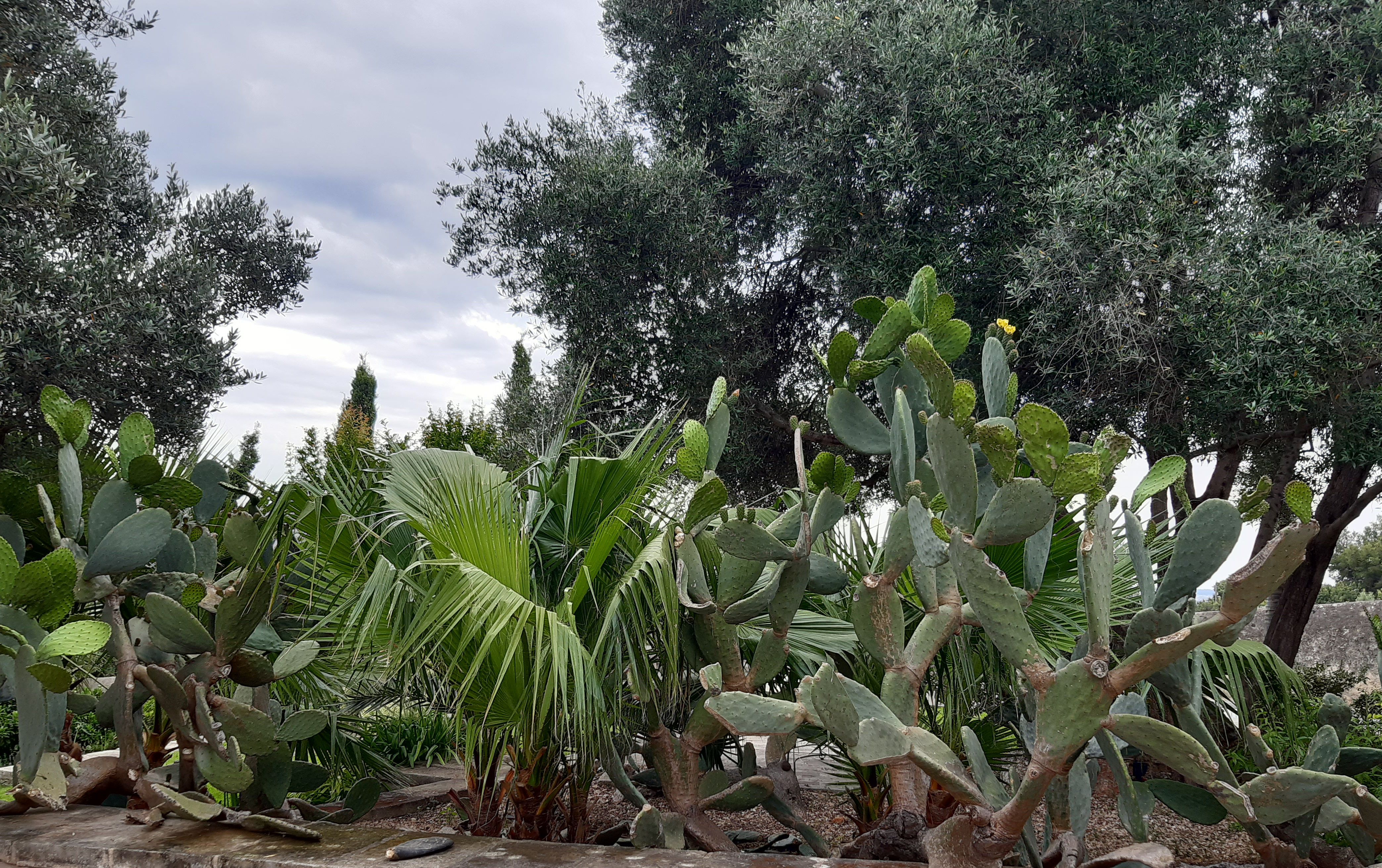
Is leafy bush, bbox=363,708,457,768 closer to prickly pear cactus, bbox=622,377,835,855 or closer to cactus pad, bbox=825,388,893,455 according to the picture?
prickly pear cactus, bbox=622,377,835,855

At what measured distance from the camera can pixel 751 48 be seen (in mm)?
6980

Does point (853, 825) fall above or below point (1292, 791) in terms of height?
below

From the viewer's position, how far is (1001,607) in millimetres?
1620

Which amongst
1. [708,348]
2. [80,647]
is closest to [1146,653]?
[80,647]

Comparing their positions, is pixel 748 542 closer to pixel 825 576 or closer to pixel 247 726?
pixel 825 576

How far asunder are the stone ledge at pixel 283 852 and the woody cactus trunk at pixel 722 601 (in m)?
0.34

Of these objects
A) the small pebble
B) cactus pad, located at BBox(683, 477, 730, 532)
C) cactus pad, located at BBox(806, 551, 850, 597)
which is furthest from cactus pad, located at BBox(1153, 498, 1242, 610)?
the small pebble

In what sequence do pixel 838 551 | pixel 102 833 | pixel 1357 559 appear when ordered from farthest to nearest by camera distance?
pixel 1357 559
pixel 838 551
pixel 102 833

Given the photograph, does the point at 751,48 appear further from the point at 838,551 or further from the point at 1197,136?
the point at 838,551

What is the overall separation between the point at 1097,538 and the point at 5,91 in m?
7.20

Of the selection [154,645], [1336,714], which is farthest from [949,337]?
[154,645]

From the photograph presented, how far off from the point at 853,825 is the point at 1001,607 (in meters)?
2.84

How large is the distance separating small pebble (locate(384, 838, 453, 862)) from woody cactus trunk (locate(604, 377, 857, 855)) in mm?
538

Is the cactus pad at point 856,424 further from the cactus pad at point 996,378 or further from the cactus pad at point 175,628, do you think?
the cactus pad at point 175,628
